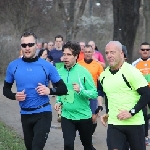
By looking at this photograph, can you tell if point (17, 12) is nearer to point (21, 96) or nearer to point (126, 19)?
point (126, 19)

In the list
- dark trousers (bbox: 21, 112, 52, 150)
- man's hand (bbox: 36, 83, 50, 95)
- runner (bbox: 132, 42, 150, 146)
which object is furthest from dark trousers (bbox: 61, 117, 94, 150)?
runner (bbox: 132, 42, 150, 146)

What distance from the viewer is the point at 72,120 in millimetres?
7340

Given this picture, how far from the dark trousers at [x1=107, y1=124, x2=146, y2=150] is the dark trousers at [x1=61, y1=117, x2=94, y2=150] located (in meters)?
1.03

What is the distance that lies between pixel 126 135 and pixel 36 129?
116 cm

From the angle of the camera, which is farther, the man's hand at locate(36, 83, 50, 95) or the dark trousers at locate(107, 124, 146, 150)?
the man's hand at locate(36, 83, 50, 95)

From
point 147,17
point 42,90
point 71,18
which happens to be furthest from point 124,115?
point 147,17

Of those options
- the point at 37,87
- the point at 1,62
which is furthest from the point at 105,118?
the point at 1,62

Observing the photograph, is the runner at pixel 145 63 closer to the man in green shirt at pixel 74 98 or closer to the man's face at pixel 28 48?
the man in green shirt at pixel 74 98

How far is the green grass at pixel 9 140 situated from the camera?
8954mm

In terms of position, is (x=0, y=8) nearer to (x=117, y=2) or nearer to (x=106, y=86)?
(x=117, y=2)

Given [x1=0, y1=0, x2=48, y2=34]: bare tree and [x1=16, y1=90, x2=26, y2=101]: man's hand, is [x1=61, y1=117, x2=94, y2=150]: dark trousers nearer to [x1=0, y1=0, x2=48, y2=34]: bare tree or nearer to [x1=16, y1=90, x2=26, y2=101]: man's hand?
[x1=16, y1=90, x2=26, y2=101]: man's hand

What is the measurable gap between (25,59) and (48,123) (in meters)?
0.88

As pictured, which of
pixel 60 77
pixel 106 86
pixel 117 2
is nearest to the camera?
pixel 106 86

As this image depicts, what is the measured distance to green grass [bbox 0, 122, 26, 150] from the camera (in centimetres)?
895
